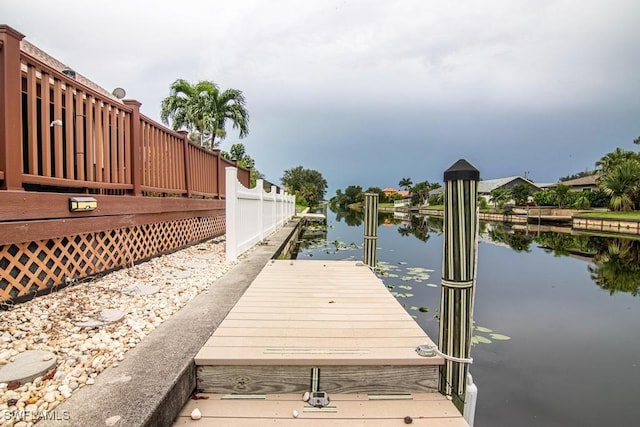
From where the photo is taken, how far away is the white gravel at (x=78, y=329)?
4.48 ft

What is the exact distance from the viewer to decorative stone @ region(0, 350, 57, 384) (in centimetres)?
147

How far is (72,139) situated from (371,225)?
3617mm

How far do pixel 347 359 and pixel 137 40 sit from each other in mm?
11213

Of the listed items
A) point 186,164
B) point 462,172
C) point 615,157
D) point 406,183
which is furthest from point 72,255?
point 406,183

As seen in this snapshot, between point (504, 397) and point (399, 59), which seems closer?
point (504, 397)

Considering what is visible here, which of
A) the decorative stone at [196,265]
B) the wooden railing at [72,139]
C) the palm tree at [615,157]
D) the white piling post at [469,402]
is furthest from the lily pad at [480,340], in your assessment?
the palm tree at [615,157]

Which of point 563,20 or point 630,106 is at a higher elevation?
point 630,106

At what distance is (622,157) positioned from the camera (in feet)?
99.0

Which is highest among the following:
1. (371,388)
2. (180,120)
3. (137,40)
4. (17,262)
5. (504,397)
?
(137,40)

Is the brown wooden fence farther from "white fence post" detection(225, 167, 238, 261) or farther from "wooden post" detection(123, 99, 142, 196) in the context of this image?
"white fence post" detection(225, 167, 238, 261)

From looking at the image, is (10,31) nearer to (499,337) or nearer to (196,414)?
(196,414)

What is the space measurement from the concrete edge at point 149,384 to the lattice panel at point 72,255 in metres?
1.25

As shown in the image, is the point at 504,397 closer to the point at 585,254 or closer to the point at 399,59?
the point at 585,254

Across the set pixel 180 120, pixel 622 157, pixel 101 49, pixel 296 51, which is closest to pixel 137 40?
pixel 101 49
